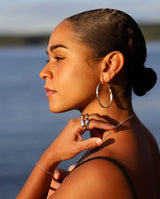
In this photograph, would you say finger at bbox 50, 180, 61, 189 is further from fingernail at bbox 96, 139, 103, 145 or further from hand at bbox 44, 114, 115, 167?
fingernail at bbox 96, 139, 103, 145

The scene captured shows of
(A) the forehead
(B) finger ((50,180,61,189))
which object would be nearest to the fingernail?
(A) the forehead

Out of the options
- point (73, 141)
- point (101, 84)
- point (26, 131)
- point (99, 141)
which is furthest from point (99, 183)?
point (26, 131)

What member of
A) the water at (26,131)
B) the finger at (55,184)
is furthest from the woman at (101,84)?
the water at (26,131)

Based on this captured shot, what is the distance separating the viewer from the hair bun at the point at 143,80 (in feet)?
7.75

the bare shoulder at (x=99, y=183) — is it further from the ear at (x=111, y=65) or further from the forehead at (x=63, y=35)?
the forehead at (x=63, y=35)

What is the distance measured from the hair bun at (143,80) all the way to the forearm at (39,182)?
55cm

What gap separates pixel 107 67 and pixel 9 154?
20.2ft

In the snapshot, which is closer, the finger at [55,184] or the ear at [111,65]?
the ear at [111,65]

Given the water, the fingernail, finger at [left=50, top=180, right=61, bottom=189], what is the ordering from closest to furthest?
the fingernail → finger at [left=50, top=180, right=61, bottom=189] → the water

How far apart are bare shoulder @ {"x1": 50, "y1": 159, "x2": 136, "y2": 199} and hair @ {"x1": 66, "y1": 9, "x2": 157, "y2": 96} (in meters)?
0.54

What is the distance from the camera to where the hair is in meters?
2.20

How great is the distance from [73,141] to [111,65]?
0.40 m

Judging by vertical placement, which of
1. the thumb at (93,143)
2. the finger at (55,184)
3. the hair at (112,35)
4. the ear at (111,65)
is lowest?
the finger at (55,184)

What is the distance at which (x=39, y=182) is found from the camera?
2.43 meters
